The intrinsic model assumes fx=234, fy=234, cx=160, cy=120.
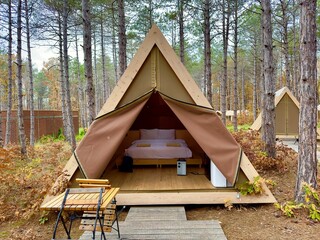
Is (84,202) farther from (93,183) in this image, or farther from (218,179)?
(218,179)

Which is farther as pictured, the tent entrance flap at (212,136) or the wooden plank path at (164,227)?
the tent entrance flap at (212,136)

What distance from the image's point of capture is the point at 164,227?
334 centimetres

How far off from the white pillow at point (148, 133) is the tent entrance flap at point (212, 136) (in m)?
3.42

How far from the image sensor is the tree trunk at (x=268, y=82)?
591 centimetres

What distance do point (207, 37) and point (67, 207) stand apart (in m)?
9.32

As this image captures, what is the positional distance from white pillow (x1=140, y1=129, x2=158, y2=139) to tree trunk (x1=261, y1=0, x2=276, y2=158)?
3.23 m

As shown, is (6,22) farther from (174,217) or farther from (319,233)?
(319,233)

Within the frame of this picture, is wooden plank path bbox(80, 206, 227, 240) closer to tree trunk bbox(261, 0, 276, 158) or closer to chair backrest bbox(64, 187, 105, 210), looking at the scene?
chair backrest bbox(64, 187, 105, 210)

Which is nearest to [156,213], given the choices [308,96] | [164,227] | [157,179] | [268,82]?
[164,227]

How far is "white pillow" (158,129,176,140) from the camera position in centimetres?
754

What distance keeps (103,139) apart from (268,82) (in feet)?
14.1

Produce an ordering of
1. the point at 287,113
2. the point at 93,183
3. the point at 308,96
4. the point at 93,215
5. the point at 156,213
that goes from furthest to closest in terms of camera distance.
Result: the point at 287,113
the point at 156,213
the point at 308,96
the point at 93,183
the point at 93,215

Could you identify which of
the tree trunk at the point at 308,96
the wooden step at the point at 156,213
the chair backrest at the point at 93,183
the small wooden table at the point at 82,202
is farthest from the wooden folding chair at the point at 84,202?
the tree trunk at the point at 308,96

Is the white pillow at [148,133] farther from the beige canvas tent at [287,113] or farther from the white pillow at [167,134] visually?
the beige canvas tent at [287,113]
